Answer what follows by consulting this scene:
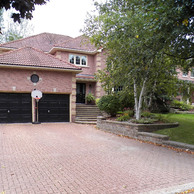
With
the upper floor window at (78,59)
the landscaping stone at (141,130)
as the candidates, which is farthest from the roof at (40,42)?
the landscaping stone at (141,130)

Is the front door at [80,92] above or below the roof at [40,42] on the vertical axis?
below

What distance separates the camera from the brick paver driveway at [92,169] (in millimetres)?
4207

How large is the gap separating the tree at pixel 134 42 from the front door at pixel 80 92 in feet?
28.1

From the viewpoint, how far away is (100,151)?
7.31 metres

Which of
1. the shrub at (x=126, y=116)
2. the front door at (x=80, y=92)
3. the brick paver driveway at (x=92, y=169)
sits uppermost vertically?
the front door at (x=80, y=92)

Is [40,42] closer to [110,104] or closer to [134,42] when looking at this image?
[110,104]

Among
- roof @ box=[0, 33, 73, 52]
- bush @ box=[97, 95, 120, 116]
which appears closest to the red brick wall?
bush @ box=[97, 95, 120, 116]

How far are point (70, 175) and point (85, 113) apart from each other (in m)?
12.5

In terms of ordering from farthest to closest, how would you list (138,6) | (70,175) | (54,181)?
(138,6) < (70,175) < (54,181)

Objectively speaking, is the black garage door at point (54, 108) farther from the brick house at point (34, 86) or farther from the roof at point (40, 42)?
the roof at point (40, 42)

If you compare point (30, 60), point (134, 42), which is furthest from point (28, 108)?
point (134, 42)

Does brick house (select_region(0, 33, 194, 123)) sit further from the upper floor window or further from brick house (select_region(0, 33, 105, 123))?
the upper floor window

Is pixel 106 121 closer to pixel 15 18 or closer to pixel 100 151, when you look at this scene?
pixel 100 151

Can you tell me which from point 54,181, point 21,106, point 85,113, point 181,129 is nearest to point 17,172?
point 54,181
